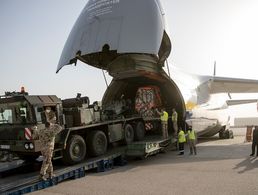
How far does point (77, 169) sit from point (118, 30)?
5.27 meters

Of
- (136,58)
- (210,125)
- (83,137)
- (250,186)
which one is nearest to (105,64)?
(136,58)

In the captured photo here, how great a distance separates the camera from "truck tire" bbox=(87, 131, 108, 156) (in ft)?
36.6

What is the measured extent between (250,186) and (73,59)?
26.9 feet

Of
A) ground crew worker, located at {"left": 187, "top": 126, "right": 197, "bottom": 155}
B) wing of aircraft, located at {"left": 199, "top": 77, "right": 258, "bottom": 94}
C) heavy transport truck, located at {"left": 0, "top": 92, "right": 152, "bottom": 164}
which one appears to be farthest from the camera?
wing of aircraft, located at {"left": 199, "top": 77, "right": 258, "bottom": 94}

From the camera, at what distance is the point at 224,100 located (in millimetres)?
20469

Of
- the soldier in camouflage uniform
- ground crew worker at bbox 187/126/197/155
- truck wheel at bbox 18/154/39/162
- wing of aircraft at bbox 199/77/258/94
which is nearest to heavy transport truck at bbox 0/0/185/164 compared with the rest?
truck wheel at bbox 18/154/39/162

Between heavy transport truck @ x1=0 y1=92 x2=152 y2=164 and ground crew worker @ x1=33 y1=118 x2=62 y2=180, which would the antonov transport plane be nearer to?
heavy transport truck @ x1=0 y1=92 x2=152 y2=164

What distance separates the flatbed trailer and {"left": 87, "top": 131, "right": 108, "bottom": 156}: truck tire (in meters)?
0.30

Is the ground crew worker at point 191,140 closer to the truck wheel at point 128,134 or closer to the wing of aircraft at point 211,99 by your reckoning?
the wing of aircraft at point 211,99

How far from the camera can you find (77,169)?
30.7 feet

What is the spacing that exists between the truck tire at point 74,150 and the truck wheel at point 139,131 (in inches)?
158

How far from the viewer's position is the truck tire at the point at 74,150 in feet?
32.6

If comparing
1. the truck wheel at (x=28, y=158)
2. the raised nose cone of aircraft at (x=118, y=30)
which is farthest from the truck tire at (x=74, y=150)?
the raised nose cone of aircraft at (x=118, y=30)

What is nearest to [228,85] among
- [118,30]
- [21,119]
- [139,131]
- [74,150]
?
[139,131]
